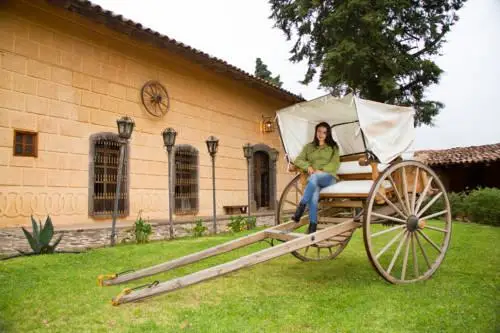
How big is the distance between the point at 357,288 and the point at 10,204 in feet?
20.1

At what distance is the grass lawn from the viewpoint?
2992mm

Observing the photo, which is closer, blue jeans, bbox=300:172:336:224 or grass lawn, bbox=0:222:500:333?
grass lawn, bbox=0:222:500:333

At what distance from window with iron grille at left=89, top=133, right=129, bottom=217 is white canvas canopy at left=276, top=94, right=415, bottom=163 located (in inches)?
160

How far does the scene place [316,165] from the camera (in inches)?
196

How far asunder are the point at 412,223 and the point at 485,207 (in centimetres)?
1066

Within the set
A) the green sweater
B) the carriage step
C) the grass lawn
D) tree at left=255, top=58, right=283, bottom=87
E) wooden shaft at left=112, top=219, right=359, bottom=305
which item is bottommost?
the grass lawn

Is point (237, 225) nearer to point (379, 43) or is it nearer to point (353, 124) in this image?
point (353, 124)

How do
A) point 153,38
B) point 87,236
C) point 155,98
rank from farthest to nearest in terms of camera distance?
point 155,98
point 153,38
point 87,236

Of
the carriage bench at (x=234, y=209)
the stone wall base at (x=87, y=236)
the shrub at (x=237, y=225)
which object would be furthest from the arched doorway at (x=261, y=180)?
the stone wall base at (x=87, y=236)

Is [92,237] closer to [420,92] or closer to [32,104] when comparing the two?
[32,104]

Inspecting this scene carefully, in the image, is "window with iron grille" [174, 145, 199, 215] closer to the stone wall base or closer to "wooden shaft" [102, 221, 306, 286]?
the stone wall base

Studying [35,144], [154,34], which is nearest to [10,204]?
[35,144]

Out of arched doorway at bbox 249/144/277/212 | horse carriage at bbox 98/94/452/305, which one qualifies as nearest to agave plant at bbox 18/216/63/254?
horse carriage at bbox 98/94/452/305

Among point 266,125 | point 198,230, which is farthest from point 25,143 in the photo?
point 266,125
